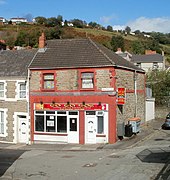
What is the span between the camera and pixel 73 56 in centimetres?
2970

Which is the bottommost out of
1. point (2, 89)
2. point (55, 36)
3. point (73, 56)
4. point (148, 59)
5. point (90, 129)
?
point (90, 129)

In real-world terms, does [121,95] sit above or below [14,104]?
above

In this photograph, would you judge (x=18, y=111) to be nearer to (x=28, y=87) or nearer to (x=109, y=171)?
(x=28, y=87)

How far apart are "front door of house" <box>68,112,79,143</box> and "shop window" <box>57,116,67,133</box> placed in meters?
0.37

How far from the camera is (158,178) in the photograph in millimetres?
14828

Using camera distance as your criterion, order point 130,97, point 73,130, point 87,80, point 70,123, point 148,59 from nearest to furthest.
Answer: point 87,80, point 73,130, point 70,123, point 130,97, point 148,59

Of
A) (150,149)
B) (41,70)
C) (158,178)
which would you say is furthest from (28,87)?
(158,178)

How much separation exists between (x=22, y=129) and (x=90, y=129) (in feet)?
20.3

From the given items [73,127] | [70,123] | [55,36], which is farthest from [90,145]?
[55,36]

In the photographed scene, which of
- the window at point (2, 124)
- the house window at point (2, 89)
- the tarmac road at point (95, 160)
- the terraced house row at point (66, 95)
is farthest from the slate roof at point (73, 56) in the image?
the tarmac road at point (95, 160)

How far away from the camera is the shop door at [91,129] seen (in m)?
28.0

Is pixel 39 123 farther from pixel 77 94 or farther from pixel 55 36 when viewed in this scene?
pixel 55 36

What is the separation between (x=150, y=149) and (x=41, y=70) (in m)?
11.0

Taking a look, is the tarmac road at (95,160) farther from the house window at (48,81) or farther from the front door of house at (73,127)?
the house window at (48,81)
